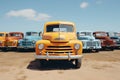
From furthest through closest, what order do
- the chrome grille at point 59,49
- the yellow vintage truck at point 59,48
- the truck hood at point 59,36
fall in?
1. the truck hood at point 59,36
2. the chrome grille at point 59,49
3. the yellow vintage truck at point 59,48

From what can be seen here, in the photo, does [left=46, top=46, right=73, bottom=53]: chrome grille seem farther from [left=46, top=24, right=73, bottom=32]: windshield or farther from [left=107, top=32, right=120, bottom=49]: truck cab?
[left=107, top=32, right=120, bottom=49]: truck cab

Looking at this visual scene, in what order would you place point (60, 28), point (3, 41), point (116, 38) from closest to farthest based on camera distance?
1. point (60, 28)
2. point (3, 41)
3. point (116, 38)

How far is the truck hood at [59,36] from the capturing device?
10348mm

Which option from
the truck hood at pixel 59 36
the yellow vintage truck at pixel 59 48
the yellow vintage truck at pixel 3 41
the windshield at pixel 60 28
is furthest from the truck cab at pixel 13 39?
the yellow vintage truck at pixel 59 48

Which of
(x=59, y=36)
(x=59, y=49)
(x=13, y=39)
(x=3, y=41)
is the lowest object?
(x=59, y=49)

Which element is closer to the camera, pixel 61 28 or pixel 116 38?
pixel 61 28

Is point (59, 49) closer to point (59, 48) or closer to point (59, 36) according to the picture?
point (59, 48)

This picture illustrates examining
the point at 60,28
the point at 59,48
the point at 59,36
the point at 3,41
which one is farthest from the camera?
the point at 3,41

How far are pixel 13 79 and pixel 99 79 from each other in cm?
299

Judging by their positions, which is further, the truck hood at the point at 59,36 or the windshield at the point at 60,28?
the windshield at the point at 60,28

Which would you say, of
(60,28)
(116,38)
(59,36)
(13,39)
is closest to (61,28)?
(60,28)

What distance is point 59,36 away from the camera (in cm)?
1053

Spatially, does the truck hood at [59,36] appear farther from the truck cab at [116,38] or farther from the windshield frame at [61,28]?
the truck cab at [116,38]

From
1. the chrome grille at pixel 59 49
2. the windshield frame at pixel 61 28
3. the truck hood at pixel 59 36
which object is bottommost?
the chrome grille at pixel 59 49
